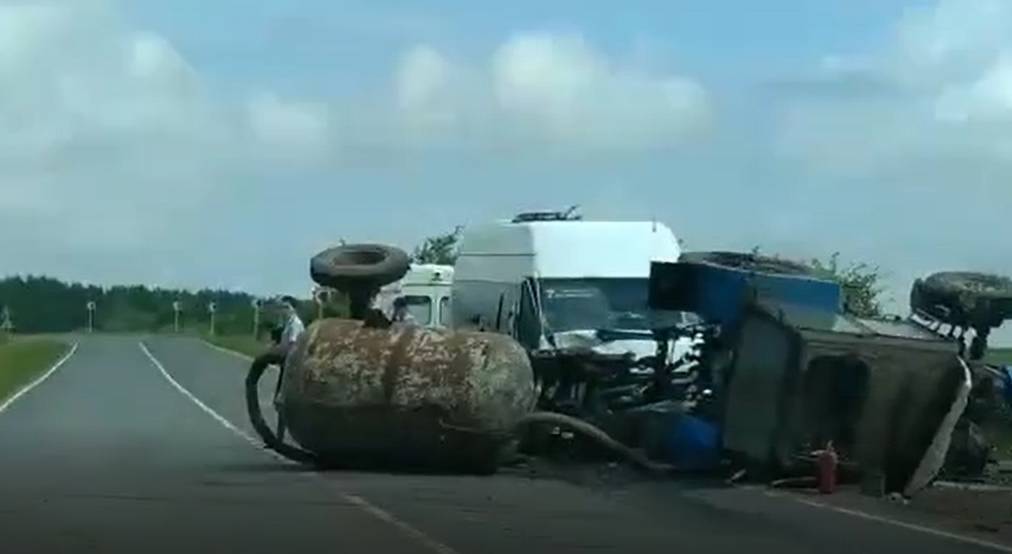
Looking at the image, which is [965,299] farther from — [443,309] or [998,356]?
[443,309]

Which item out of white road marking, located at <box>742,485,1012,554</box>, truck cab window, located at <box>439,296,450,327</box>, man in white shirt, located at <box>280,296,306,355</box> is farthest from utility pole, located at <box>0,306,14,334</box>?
white road marking, located at <box>742,485,1012,554</box>

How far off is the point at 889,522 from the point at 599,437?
5726 mm

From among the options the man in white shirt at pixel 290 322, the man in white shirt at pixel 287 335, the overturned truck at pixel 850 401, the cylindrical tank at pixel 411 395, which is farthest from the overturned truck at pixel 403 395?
the man in white shirt at pixel 290 322

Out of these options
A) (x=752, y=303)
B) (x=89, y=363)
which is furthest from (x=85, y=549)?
(x=89, y=363)

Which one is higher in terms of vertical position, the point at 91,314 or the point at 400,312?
the point at 91,314

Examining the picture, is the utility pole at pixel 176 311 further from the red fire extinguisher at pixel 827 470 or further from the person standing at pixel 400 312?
the red fire extinguisher at pixel 827 470

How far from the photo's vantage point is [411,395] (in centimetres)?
2405

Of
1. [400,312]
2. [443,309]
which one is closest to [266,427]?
[400,312]

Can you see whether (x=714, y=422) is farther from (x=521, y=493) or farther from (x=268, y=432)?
(x=268, y=432)

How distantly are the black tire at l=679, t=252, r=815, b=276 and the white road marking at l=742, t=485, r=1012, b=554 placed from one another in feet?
11.9

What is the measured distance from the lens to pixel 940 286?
26875mm

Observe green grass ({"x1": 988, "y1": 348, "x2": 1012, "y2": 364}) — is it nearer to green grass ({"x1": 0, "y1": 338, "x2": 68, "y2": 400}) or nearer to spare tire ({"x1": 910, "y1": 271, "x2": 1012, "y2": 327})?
spare tire ({"x1": 910, "y1": 271, "x2": 1012, "y2": 327})

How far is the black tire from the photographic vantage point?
86.6 feet

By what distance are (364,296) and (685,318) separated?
3.80 m
